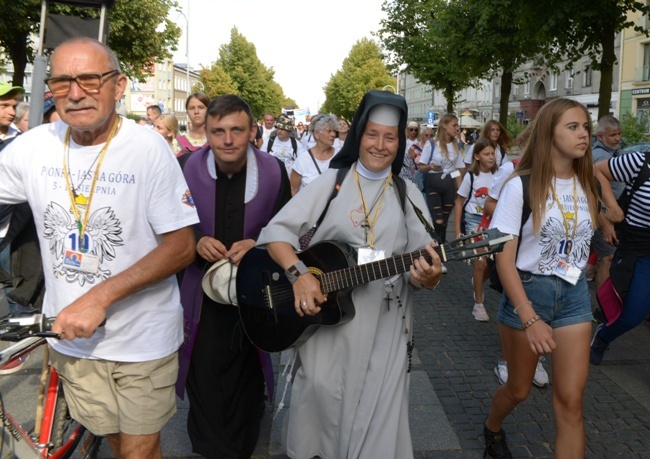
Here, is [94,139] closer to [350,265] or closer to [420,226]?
[350,265]

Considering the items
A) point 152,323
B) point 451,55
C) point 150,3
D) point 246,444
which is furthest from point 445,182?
point 150,3

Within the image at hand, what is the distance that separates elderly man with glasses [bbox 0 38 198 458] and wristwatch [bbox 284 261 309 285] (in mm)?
511

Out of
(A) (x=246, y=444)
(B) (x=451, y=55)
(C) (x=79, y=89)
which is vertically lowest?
(A) (x=246, y=444)

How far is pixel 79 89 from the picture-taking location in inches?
93.7

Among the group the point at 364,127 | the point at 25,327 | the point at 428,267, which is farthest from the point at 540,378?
the point at 25,327

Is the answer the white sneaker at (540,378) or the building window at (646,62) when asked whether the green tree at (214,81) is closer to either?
the building window at (646,62)

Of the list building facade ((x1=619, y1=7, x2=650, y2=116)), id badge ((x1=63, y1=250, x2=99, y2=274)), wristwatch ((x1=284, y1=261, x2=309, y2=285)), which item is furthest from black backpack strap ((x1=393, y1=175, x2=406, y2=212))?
building facade ((x1=619, y1=7, x2=650, y2=116))

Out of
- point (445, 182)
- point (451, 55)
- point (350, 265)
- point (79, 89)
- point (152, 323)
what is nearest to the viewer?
point (79, 89)

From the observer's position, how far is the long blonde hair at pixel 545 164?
3291 millimetres

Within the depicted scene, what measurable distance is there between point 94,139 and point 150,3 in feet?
84.8

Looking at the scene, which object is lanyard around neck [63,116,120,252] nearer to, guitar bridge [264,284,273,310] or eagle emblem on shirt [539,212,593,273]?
guitar bridge [264,284,273,310]

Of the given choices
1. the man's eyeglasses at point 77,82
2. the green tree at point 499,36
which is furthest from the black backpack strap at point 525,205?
the green tree at point 499,36

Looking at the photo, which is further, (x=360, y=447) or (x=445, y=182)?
(x=445, y=182)

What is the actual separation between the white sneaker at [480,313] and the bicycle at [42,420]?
174 inches
